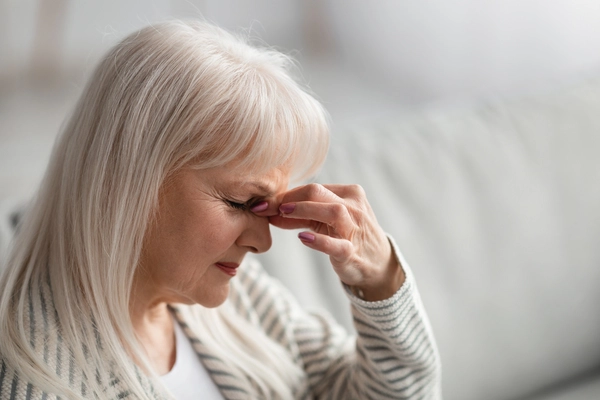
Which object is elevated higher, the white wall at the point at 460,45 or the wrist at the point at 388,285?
the white wall at the point at 460,45

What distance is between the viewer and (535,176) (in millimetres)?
1376

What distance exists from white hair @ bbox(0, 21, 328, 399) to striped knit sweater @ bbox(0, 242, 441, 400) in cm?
2

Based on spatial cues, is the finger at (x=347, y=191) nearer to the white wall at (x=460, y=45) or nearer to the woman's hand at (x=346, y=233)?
the woman's hand at (x=346, y=233)

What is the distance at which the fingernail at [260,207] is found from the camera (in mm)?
943

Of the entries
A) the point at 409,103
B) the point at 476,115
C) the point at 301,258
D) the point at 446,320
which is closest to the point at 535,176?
the point at 476,115

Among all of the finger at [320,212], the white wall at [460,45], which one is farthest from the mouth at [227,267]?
the white wall at [460,45]

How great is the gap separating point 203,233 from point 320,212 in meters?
0.17

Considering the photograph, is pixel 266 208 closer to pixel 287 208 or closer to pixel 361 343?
pixel 287 208

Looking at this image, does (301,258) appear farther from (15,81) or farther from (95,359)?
(15,81)

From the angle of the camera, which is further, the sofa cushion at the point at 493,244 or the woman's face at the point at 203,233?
the sofa cushion at the point at 493,244

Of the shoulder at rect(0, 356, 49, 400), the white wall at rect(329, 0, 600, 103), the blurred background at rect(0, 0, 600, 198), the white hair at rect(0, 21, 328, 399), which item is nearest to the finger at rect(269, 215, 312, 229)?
the white hair at rect(0, 21, 328, 399)

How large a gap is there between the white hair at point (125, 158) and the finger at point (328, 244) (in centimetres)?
12

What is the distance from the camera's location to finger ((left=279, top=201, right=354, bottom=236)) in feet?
3.04

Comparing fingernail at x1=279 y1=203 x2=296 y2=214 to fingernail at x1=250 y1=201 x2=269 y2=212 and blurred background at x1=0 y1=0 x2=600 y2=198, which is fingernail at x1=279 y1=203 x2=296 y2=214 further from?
blurred background at x1=0 y1=0 x2=600 y2=198
